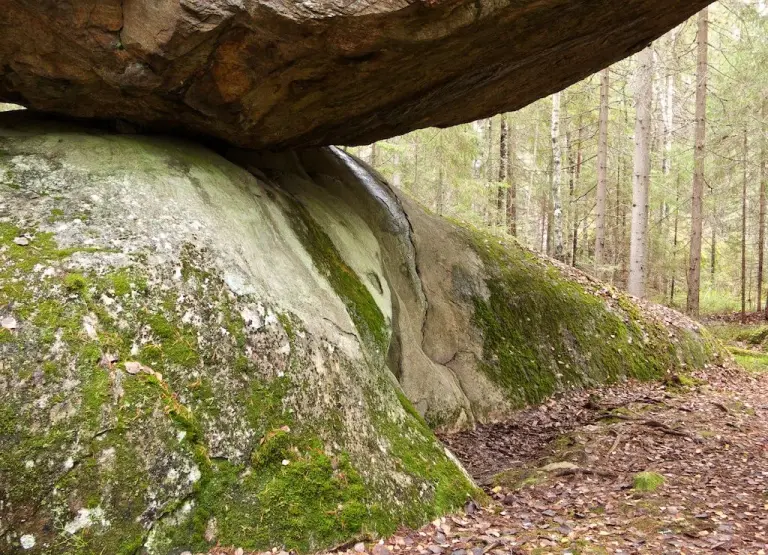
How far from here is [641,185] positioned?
12.5 metres

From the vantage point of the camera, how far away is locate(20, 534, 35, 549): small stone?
2.92 meters

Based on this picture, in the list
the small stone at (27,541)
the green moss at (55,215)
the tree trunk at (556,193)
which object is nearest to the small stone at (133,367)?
the small stone at (27,541)

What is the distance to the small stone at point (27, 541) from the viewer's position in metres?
2.92

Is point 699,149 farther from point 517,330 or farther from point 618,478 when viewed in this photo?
point 618,478

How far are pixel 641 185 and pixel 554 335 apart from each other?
18.4 ft

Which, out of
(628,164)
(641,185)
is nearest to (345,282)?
(641,185)

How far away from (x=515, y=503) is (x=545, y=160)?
816 inches

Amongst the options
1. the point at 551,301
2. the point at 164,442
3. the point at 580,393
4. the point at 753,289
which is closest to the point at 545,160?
the point at 753,289

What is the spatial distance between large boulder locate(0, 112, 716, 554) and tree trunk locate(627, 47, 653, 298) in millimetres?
7794

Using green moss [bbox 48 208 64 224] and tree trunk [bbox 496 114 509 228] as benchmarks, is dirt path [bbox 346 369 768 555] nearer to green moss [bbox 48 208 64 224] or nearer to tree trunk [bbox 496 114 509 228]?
green moss [bbox 48 208 64 224]

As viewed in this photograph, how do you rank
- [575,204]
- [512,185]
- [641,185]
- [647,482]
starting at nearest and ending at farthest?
1. [647,482]
2. [641,185]
3. [512,185]
4. [575,204]

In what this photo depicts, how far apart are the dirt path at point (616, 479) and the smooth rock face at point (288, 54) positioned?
4102 millimetres

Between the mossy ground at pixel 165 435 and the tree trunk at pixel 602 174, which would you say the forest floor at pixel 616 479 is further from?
the tree trunk at pixel 602 174

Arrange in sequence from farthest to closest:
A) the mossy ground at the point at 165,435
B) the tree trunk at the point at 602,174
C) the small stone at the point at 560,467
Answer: the tree trunk at the point at 602,174, the small stone at the point at 560,467, the mossy ground at the point at 165,435
